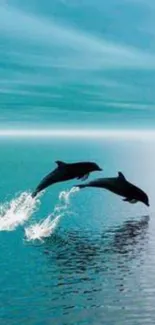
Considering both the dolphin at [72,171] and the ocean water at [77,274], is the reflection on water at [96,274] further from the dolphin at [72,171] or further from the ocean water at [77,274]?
the dolphin at [72,171]

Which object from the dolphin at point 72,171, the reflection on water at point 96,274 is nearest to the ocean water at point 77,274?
the reflection on water at point 96,274

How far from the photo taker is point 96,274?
102 metres

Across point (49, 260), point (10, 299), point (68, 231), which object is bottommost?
point (10, 299)

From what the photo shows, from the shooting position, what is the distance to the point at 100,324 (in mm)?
76812

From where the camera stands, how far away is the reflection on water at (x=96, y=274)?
8267cm

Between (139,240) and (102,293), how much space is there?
4743 cm

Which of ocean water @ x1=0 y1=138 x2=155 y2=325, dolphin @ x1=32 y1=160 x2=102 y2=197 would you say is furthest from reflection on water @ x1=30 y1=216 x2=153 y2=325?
dolphin @ x1=32 y1=160 x2=102 y2=197

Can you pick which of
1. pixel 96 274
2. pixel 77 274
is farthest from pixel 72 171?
pixel 96 274

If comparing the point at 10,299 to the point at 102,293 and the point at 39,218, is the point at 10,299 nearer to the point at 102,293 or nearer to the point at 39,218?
the point at 102,293

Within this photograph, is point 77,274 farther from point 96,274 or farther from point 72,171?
point 72,171

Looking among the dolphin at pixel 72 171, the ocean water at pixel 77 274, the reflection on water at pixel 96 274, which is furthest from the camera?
the reflection on water at pixel 96 274

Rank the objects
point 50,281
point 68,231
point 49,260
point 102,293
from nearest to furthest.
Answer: point 102,293 → point 50,281 → point 49,260 → point 68,231

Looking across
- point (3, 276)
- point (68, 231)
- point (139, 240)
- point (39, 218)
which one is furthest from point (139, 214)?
point (3, 276)

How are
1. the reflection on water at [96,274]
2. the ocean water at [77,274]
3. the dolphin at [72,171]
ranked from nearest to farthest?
the dolphin at [72,171] < the ocean water at [77,274] < the reflection on water at [96,274]
